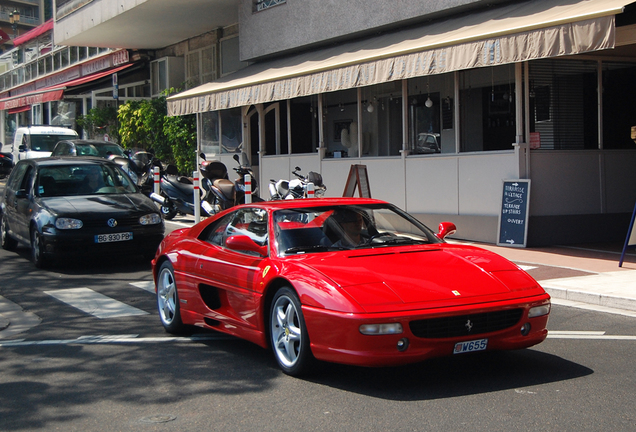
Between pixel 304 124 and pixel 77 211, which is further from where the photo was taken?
pixel 304 124

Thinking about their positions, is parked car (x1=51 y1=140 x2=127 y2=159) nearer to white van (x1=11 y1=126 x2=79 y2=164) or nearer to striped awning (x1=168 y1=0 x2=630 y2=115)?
white van (x1=11 y1=126 x2=79 y2=164)

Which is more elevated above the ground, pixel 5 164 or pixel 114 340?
pixel 5 164

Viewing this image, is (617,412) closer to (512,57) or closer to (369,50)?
(512,57)

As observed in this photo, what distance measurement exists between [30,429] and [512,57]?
8890 millimetres

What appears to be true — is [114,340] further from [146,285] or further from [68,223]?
[68,223]

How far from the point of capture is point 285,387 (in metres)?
5.39

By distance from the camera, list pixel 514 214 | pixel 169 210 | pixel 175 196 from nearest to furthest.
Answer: pixel 514 214
pixel 175 196
pixel 169 210

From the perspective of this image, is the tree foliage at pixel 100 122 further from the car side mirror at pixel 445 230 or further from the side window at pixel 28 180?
the car side mirror at pixel 445 230

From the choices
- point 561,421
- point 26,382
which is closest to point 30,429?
point 26,382

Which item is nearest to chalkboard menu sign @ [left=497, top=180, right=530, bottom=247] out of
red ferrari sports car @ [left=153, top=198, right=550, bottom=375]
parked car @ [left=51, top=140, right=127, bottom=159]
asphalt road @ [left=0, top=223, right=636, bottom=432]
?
asphalt road @ [left=0, top=223, right=636, bottom=432]

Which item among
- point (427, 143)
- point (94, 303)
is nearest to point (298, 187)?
point (427, 143)

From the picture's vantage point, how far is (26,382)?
573cm

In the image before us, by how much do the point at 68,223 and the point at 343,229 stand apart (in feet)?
20.1

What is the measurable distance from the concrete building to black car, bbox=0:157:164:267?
5079 mm
